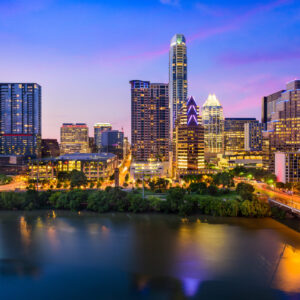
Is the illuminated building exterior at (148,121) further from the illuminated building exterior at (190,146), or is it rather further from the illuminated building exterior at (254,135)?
the illuminated building exterior at (254,135)

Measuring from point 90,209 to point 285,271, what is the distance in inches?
532

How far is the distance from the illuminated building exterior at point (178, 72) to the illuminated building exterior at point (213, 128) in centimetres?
1646

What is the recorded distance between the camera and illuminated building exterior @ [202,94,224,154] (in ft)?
258

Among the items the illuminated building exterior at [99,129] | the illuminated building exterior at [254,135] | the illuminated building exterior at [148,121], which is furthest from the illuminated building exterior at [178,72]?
the illuminated building exterior at [148,121]

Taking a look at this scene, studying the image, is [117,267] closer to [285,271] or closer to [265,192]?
[285,271]

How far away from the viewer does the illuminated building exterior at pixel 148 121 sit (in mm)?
51844

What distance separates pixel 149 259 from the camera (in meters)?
12.1

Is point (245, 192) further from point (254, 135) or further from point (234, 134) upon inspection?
point (234, 134)

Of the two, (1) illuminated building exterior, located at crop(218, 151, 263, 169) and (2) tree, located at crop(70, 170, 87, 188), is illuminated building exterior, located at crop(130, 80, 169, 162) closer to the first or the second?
(1) illuminated building exterior, located at crop(218, 151, 263, 169)

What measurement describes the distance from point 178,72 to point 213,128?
92.9 ft

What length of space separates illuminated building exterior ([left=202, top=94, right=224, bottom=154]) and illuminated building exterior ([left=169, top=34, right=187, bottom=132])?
54.0ft

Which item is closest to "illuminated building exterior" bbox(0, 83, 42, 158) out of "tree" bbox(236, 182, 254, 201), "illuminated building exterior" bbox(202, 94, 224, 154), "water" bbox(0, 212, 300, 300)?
"illuminated building exterior" bbox(202, 94, 224, 154)

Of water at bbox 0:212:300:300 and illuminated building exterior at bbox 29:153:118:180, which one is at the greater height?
illuminated building exterior at bbox 29:153:118:180

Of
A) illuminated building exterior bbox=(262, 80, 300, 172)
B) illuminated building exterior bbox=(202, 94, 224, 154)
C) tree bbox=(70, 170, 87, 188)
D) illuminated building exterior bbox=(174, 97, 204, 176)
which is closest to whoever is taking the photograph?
tree bbox=(70, 170, 87, 188)
